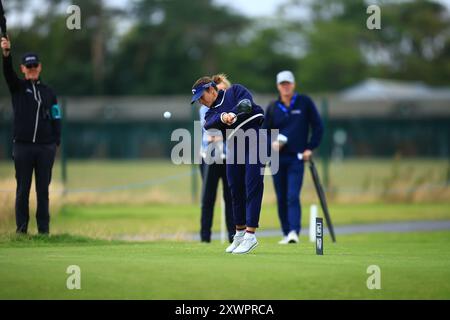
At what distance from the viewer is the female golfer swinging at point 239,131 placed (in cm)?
1139

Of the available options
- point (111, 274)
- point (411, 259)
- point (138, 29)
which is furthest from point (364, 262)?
→ point (138, 29)

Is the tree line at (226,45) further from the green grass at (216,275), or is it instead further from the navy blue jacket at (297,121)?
the green grass at (216,275)

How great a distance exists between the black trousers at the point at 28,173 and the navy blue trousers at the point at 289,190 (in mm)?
3587

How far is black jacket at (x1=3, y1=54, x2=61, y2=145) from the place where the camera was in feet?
45.5

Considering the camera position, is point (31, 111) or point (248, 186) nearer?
point (248, 186)

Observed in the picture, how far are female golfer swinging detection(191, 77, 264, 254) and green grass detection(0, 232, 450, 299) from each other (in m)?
0.37

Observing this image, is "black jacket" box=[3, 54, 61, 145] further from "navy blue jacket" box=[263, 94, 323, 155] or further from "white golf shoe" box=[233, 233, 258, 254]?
"white golf shoe" box=[233, 233, 258, 254]

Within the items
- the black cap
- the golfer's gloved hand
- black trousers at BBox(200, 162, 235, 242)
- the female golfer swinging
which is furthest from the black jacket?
the golfer's gloved hand

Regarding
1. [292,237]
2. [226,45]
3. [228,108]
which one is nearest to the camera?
[228,108]

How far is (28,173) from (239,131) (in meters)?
3.78

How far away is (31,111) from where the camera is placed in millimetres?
13914

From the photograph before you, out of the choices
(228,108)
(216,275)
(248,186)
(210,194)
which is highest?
(228,108)

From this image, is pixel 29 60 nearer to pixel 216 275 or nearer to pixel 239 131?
pixel 239 131

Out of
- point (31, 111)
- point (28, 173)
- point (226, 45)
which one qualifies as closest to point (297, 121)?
point (31, 111)
